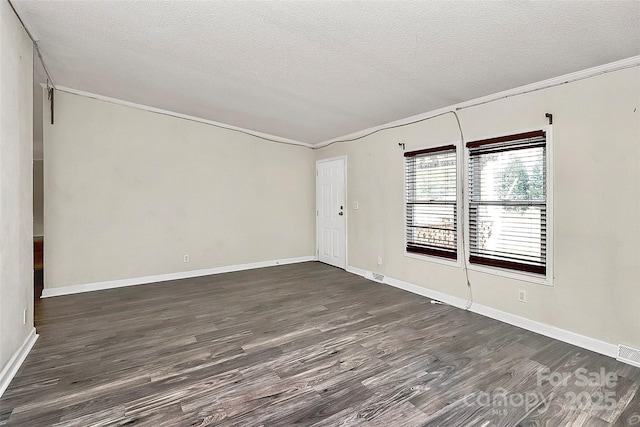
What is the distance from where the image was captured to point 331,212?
605cm

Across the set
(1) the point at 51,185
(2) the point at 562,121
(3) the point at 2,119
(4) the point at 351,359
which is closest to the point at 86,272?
(1) the point at 51,185

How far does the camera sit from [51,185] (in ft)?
13.9

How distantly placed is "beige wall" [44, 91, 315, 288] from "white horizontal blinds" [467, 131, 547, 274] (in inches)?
140

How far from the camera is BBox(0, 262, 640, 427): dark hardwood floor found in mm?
1879

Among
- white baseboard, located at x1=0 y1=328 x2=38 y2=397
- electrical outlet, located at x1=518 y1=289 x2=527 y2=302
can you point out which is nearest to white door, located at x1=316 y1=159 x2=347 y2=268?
electrical outlet, located at x1=518 y1=289 x2=527 y2=302

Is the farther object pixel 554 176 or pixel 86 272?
pixel 86 272

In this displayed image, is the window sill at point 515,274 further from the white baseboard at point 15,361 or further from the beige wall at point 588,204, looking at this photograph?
the white baseboard at point 15,361

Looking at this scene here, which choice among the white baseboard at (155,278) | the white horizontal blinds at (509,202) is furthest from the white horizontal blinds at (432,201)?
the white baseboard at (155,278)

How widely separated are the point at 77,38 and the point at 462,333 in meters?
4.59

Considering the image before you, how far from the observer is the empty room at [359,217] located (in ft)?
6.81

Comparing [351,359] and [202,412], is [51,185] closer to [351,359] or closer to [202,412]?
[202,412]

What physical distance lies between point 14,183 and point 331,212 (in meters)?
4.46

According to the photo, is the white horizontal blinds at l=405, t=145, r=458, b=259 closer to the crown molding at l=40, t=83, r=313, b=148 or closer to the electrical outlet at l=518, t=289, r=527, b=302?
the electrical outlet at l=518, t=289, r=527, b=302

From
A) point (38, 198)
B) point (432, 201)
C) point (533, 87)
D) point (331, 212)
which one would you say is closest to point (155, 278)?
point (331, 212)
